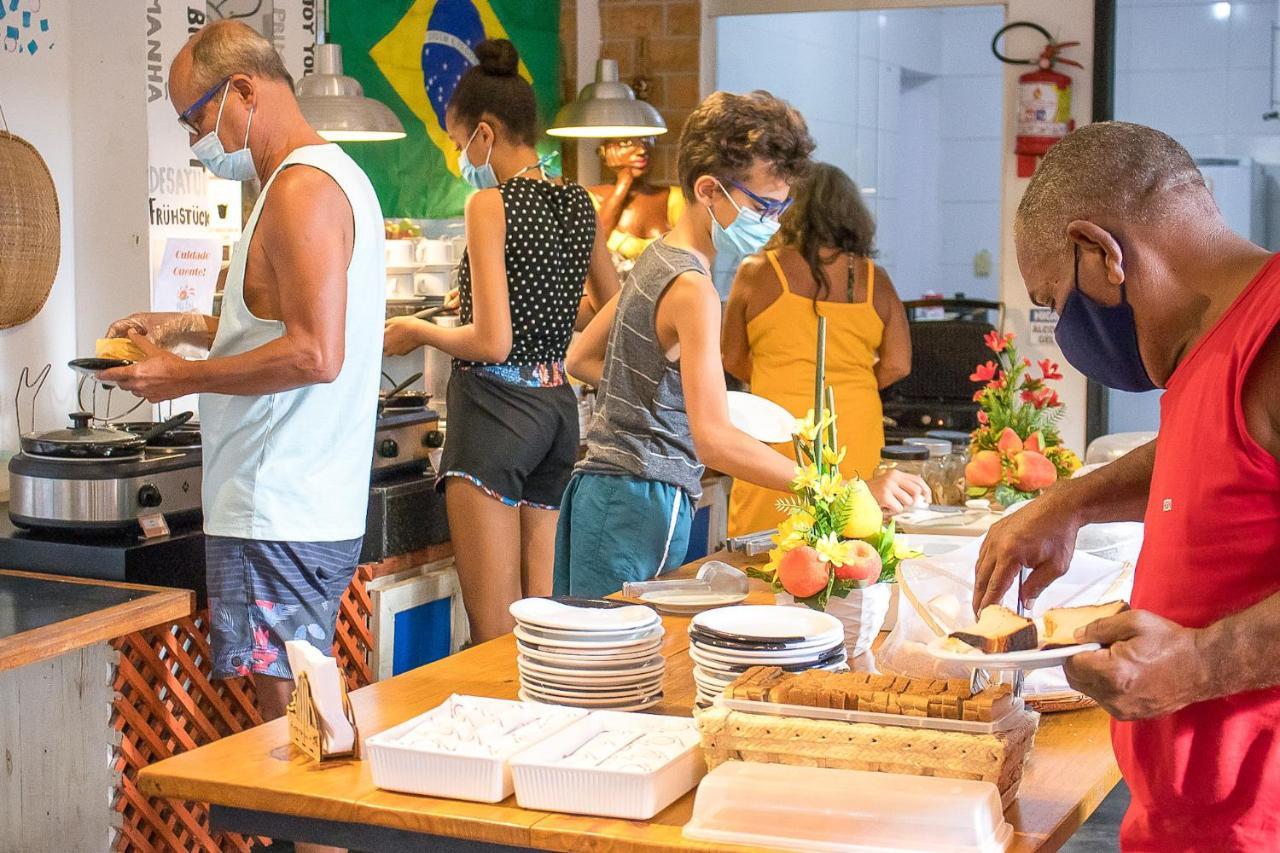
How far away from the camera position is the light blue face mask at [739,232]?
2904mm

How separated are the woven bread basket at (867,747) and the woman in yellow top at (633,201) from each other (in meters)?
4.73

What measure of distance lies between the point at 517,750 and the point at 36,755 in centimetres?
161

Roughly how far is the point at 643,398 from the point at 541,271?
0.90 m

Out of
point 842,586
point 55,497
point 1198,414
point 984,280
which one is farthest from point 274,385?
point 984,280

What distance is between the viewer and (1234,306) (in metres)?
1.48

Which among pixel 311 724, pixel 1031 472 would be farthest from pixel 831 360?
pixel 311 724

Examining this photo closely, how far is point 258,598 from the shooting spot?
2.81 metres

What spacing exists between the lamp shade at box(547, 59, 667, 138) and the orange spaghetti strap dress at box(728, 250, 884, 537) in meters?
1.69

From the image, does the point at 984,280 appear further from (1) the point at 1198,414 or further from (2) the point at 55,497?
(1) the point at 1198,414

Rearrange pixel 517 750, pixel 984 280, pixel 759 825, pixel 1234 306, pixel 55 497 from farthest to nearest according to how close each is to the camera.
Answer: pixel 984 280 < pixel 55 497 < pixel 517 750 < pixel 759 825 < pixel 1234 306

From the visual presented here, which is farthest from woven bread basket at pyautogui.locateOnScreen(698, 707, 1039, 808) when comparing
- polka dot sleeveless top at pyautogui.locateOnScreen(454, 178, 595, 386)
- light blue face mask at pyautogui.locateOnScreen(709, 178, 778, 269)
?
polka dot sleeveless top at pyautogui.locateOnScreen(454, 178, 595, 386)

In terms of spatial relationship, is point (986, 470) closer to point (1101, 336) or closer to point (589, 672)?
point (589, 672)

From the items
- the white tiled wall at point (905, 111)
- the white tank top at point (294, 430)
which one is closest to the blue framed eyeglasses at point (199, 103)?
the white tank top at point (294, 430)

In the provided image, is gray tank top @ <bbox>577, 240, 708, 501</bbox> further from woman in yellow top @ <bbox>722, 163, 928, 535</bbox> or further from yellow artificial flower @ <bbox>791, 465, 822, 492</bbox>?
woman in yellow top @ <bbox>722, 163, 928, 535</bbox>
